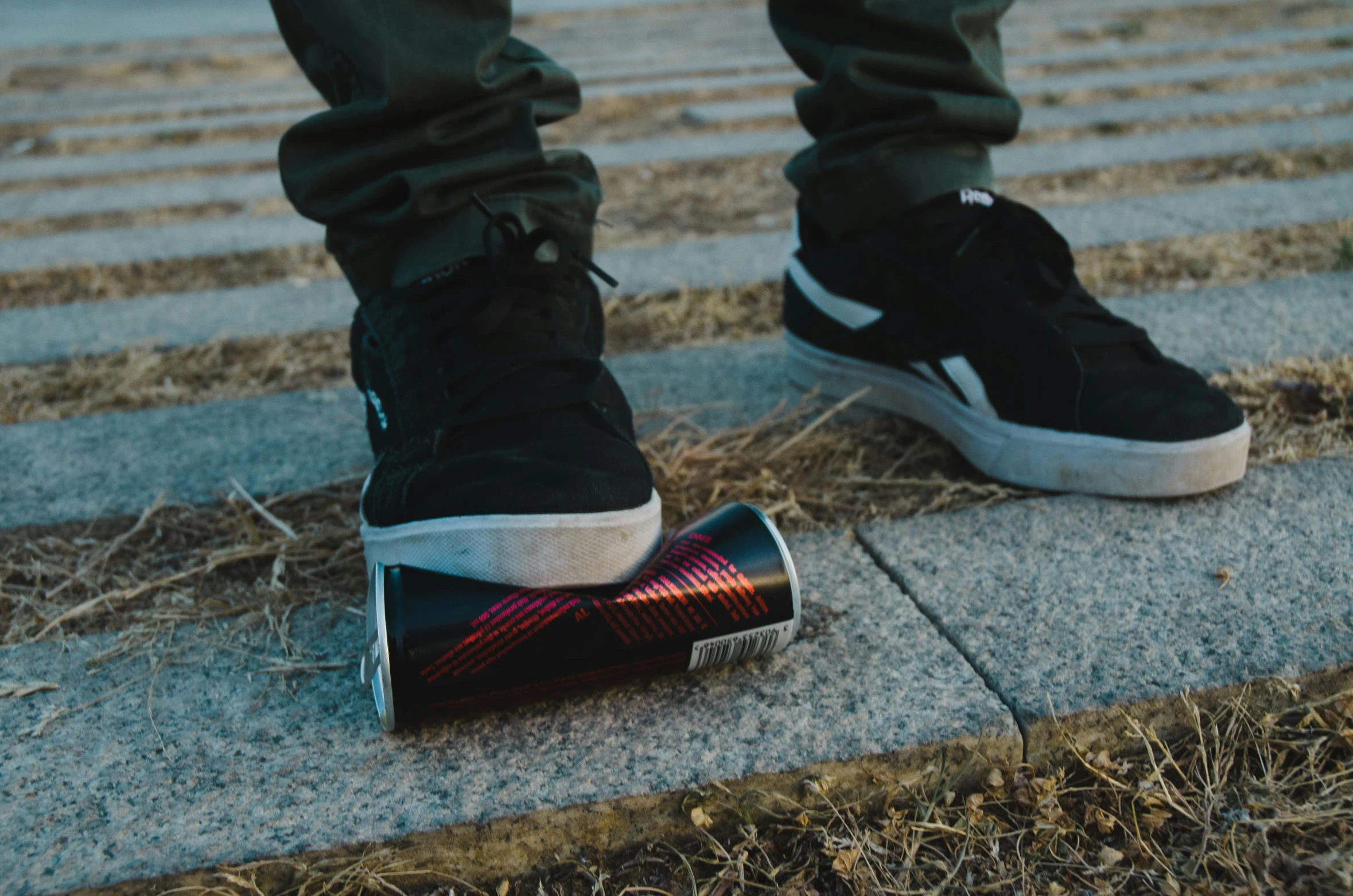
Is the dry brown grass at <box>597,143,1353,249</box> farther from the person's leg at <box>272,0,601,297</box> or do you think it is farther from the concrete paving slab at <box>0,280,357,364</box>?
the person's leg at <box>272,0,601,297</box>

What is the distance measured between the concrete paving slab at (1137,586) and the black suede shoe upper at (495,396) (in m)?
0.39

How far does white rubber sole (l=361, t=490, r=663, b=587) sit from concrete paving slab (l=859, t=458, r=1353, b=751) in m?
0.35

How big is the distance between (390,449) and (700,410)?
0.63 meters

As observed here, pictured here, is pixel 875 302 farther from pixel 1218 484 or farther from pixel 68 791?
pixel 68 791

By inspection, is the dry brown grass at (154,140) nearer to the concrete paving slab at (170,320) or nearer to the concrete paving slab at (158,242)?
the concrete paving slab at (158,242)

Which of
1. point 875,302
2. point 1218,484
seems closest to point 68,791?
point 875,302

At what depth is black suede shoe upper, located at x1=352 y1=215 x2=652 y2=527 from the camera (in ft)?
3.57

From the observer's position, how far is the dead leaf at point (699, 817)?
36.2 inches

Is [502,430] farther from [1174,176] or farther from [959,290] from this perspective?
[1174,176]

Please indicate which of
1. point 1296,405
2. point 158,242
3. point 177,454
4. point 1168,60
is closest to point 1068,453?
point 1296,405

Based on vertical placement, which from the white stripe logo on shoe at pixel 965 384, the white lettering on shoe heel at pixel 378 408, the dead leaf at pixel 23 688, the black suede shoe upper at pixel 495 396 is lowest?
the dead leaf at pixel 23 688

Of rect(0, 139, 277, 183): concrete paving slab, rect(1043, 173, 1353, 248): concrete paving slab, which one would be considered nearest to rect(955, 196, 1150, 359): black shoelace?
rect(1043, 173, 1353, 248): concrete paving slab

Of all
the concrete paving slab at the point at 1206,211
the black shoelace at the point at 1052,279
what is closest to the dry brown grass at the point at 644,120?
the concrete paving slab at the point at 1206,211

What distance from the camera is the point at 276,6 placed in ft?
4.31
